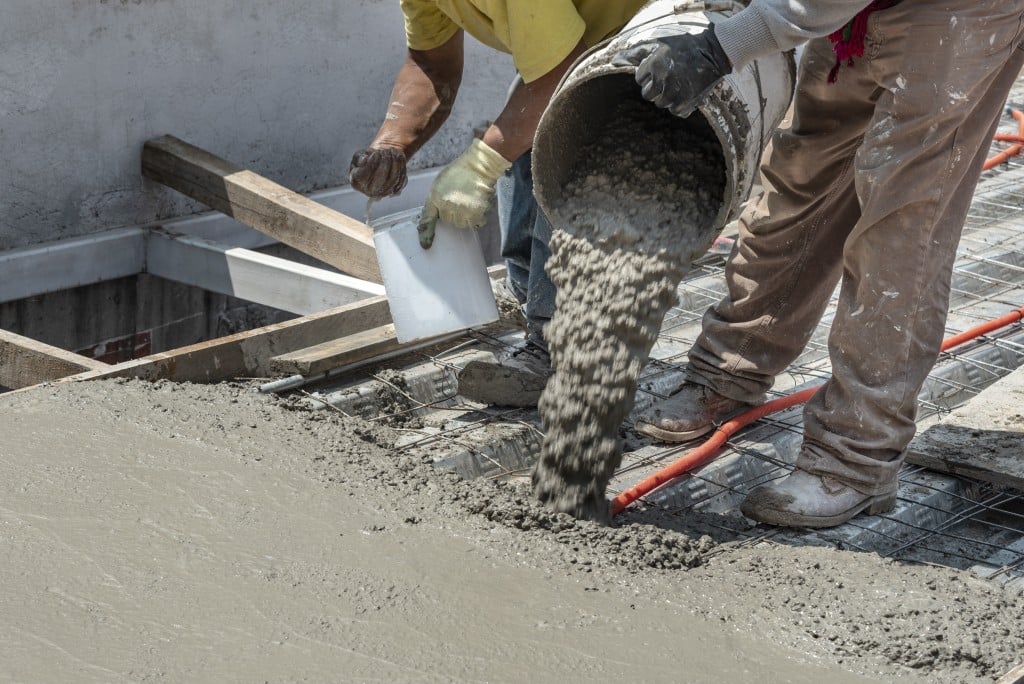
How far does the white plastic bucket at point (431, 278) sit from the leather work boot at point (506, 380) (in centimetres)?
20

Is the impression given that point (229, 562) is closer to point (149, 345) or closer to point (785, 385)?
point (785, 385)

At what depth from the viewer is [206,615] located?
2088mm

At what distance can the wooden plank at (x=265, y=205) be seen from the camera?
3.74m

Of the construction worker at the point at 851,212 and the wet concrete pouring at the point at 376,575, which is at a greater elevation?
the construction worker at the point at 851,212

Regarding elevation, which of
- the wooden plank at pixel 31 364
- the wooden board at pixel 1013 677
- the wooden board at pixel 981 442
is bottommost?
the wooden board at pixel 1013 677

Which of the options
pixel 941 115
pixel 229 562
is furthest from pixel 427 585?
pixel 941 115

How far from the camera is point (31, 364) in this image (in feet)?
9.87

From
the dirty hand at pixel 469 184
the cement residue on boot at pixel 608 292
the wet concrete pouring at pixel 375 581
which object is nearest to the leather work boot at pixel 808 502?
the wet concrete pouring at pixel 375 581

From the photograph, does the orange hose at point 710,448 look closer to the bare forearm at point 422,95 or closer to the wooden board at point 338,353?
the wooden board at point 338,353

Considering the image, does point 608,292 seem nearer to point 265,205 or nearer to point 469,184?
point 469,184

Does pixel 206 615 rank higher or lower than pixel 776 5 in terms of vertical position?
lower

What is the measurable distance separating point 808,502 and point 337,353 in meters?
1.36

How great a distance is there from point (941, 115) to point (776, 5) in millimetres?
447

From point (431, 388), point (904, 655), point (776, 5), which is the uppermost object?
point (776, 5)
